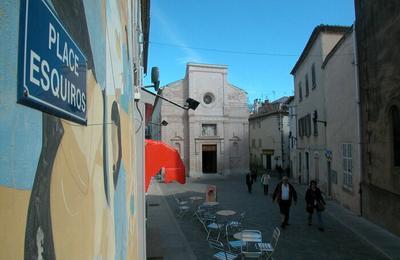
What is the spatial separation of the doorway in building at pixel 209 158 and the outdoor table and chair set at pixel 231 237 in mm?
22042

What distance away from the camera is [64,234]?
116 cm

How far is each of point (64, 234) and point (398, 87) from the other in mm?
12482

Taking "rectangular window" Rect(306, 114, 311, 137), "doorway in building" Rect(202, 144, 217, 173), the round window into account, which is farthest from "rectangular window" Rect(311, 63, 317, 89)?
"doorway in building" Rect(202, 144, 217, 173)

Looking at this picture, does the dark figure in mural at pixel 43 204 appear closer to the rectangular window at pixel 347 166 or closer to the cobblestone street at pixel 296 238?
the cobblestone street at pixel 296 238

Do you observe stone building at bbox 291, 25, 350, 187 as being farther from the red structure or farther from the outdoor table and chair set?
the red structure

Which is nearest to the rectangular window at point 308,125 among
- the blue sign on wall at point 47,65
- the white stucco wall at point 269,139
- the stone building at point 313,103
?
the stone building at point 313,103

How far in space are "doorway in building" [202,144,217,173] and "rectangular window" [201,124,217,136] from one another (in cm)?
131

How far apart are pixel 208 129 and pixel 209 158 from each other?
3324 mm

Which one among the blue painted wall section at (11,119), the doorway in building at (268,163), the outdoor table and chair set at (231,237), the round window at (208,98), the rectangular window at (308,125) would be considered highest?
the round window at (208,98)

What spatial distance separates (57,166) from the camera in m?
1.11

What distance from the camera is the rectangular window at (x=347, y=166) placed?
55.5 ft

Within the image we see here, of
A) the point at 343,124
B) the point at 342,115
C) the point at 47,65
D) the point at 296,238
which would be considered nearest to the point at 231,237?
the point at 296,238

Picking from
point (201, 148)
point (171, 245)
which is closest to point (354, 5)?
point (171, 245)

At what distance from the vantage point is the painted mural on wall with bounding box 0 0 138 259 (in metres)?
0.79
